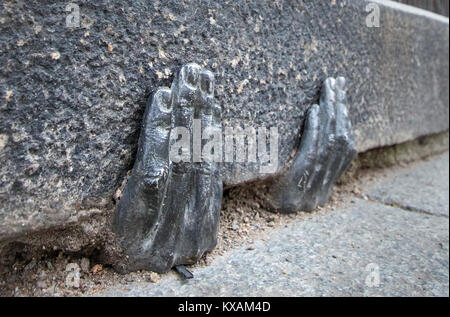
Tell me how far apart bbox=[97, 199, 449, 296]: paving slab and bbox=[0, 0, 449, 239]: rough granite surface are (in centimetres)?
16

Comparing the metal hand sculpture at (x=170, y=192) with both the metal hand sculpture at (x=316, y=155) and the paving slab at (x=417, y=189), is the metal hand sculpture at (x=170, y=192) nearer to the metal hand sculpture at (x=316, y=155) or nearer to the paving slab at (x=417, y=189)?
the metal hand sculpture at (x=316, y=155)

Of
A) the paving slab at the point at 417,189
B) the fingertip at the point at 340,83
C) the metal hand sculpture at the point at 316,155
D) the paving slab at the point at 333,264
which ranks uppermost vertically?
the fingertip at the point at 340,83

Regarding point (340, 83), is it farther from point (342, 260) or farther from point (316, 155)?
point (342, 260)

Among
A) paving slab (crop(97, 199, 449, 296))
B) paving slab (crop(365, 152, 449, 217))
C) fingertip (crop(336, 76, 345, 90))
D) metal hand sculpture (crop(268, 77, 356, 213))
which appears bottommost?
paving slab (crop(97, 199, 449, 296))

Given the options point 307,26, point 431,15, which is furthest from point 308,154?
point 431,15

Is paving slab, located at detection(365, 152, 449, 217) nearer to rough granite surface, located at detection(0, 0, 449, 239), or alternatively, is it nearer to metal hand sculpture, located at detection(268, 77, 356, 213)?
metal hand sculpture, located at detection(268, 77, 356, 213)

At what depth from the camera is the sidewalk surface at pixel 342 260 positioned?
716 mm

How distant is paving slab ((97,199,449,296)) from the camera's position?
2.34ft

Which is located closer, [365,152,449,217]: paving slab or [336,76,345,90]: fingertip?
[336,76,345,90]: fingertip

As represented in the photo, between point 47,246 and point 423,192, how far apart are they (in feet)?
3.86

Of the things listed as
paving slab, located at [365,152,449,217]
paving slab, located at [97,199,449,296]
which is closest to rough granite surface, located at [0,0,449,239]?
paving slab, located at [97,199,449,296]

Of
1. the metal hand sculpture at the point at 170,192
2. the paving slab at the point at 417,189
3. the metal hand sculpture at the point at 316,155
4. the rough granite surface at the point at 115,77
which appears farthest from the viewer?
the paving slab at the point at 417,189

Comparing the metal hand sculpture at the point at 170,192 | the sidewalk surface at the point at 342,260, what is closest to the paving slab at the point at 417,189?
the sidewalk surface at the point at 342,260

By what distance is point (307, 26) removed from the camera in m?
1.02
